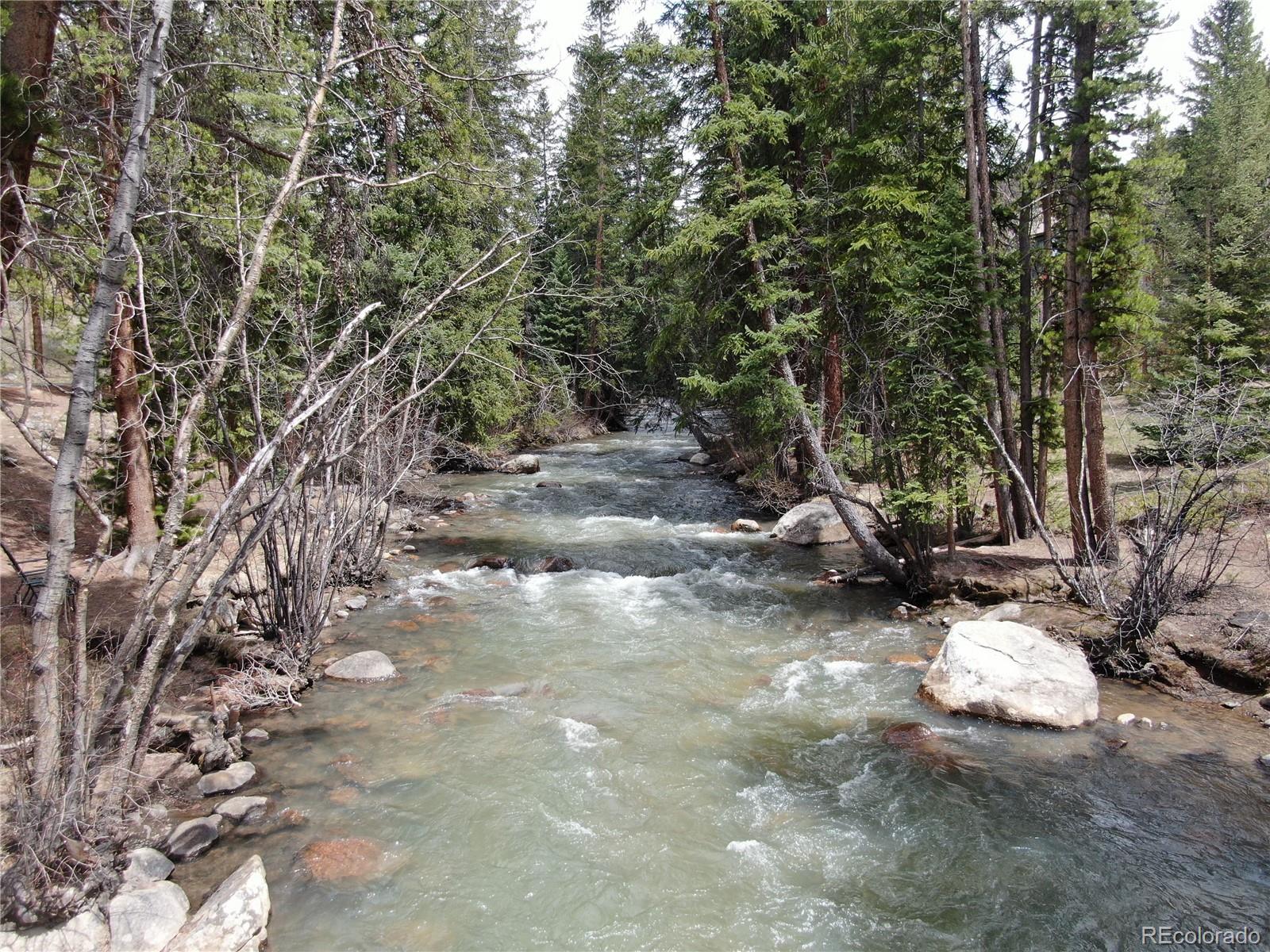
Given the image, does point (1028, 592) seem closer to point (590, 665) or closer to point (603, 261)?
point (590, 665)

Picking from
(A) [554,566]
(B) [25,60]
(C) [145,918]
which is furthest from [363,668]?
(B) [25,60]

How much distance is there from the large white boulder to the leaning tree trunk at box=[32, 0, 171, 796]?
7225mm

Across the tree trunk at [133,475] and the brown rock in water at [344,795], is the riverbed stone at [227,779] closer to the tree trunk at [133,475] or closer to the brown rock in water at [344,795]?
the brown rock in water at [344,795]

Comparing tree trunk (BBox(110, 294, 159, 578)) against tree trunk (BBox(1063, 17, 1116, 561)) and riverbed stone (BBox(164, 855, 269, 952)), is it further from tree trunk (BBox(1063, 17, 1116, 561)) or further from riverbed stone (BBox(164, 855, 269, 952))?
tree trunk (BBox(1063, 17, 1116, 561))

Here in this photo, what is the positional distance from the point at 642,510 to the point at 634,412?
13.8 meters

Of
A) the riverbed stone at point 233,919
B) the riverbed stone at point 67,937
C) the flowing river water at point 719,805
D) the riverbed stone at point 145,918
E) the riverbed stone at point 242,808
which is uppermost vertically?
the riverbed stone at point 67,937

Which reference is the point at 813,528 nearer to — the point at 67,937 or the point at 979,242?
the point at 979,242

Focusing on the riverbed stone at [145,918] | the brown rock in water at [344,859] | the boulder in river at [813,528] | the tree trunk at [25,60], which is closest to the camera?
the riverbed stone at [145,918]

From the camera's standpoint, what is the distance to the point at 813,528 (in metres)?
14.5

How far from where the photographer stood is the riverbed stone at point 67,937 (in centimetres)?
351

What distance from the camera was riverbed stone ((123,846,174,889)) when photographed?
4.22 metres

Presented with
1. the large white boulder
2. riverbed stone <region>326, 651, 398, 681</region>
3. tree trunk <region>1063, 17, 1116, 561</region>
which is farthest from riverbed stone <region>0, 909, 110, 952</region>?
tree trunk <region>1063, 17, 1116, 561</region>

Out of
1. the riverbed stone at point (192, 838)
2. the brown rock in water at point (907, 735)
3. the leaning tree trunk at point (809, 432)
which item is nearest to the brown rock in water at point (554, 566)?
the leaning tree trunk at point (809, 432)

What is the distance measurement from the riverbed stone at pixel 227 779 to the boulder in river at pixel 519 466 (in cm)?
1721
